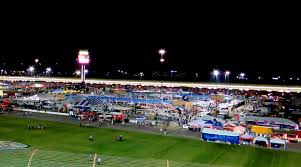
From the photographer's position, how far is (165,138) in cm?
5525

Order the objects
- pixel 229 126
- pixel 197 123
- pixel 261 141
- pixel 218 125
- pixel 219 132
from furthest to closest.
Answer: pixel 197 123
pixel 218 125
pixel 229 126
pixel 219 132
pixel 261 141

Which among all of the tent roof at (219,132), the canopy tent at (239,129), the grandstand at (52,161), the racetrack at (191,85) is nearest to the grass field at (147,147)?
the tent roof at (219,132)

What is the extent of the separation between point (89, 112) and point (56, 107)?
46.0ft

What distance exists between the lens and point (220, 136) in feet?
173

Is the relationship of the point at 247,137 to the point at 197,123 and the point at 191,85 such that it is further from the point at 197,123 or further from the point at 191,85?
the point at 191,85

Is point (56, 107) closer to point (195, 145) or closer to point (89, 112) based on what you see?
point (89, 112)

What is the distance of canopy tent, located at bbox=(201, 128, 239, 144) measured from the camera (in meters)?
52.3

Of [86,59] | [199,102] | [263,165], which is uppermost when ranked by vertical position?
[86,59]

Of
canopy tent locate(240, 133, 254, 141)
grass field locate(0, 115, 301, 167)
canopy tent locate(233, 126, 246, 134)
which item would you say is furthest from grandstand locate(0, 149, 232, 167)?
canopy tent locate(233, 126, 246, 134)

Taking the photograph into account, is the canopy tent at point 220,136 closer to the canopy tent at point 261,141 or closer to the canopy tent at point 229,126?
the canopy tent at point 261,141

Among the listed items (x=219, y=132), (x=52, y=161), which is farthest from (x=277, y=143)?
(x=52, y=161)

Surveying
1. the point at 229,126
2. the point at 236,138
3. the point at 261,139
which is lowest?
the point at 261,139

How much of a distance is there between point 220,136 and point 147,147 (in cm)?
1096

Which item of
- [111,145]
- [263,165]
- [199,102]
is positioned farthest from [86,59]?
[263,165]
